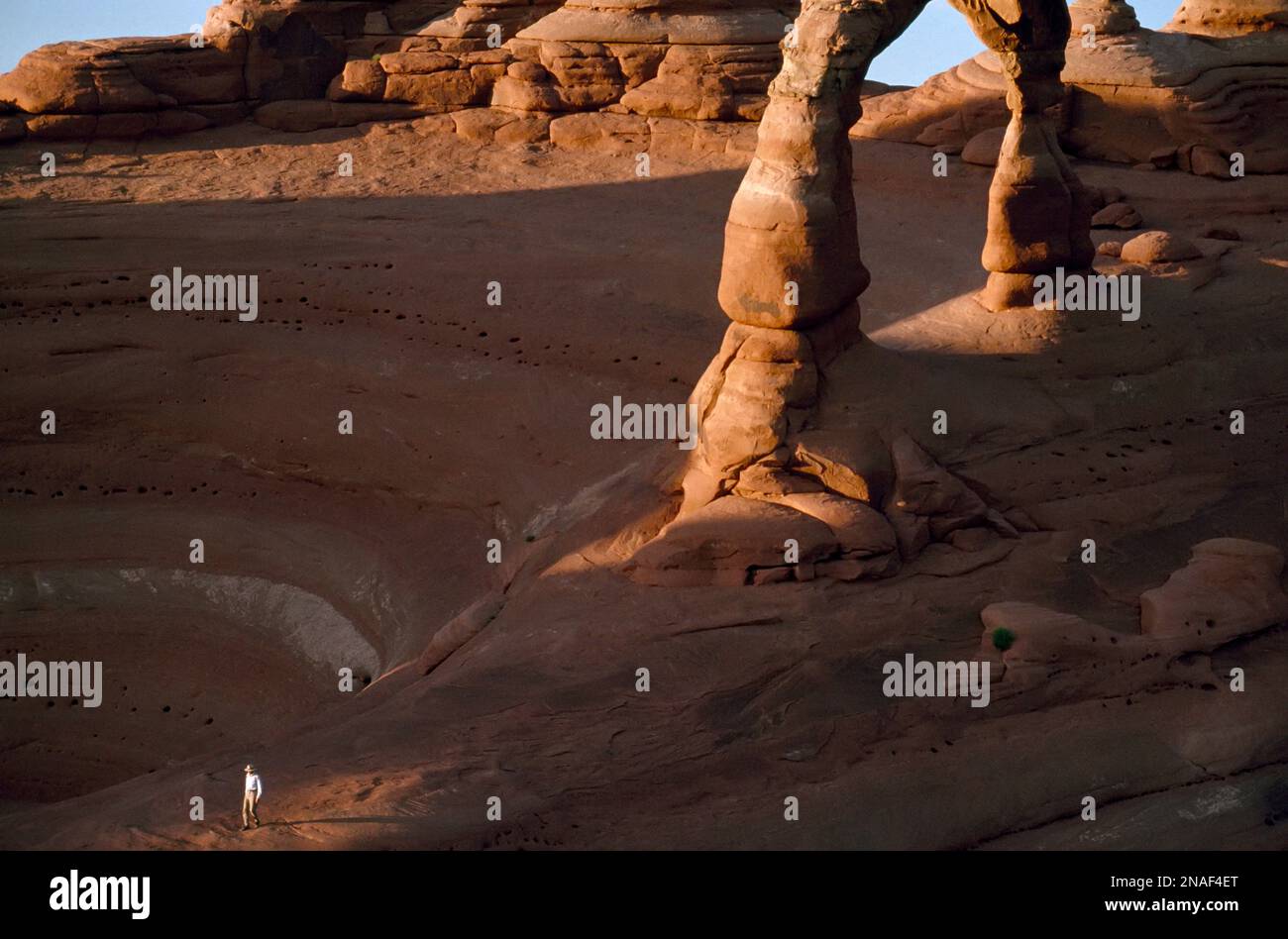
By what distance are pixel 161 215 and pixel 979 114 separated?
8170 mm

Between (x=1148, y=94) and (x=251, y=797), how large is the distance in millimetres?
12086

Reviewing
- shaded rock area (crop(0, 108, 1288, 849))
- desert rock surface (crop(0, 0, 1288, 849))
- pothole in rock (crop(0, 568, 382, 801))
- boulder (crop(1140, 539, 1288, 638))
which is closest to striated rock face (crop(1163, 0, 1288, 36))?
desert rock surface (crop(0, 0, 1288, 849))

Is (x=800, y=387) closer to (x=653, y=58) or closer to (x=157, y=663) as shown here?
(x=157, y=663)

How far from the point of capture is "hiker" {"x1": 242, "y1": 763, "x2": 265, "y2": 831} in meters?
7.64

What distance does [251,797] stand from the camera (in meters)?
7.69

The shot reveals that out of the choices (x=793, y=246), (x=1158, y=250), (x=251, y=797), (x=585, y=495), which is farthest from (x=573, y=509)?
(x=1158, y=250)

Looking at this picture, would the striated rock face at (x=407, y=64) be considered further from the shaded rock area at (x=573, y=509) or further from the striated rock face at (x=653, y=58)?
the shaded rock area at (x=573, y=509)

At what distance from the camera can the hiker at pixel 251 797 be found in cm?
764

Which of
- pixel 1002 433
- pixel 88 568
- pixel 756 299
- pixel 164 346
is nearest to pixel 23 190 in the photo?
pixel 164 346

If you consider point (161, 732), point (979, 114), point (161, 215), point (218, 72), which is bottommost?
point (161, 732)

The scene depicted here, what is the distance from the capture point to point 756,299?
33.5 feet

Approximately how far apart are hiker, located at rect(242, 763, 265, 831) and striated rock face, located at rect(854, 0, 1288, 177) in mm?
11357

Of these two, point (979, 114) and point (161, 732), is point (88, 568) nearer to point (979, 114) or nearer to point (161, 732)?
point (161, 732)

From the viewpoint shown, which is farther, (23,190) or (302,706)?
(23,190)
